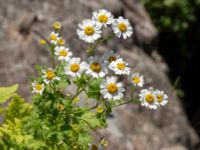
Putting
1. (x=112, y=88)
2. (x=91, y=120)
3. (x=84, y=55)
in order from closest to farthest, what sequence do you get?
(x=112, y=88) → (x=91, y=120) → (x=84, y=55)

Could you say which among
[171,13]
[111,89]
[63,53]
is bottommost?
[111,89]

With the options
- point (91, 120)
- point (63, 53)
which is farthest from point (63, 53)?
point (91, 120)

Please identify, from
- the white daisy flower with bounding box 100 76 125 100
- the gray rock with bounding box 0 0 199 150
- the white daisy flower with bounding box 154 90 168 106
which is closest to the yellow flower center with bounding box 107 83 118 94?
the white daisy flower with bounding box 100 76 125 100

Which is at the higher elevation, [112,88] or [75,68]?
[75,68]

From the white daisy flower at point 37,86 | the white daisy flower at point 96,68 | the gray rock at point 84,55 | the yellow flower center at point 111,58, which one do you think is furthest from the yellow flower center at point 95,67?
the gray rock at point 84,55

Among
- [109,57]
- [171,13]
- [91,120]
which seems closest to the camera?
[109,57]

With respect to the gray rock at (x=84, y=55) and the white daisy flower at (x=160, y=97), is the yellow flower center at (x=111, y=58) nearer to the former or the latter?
the white daisy flower at (x=160, y=97)

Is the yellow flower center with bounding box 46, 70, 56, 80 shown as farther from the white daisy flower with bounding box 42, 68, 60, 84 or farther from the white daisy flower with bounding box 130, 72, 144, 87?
the white daisy flower with bounding box 130, 72, 144, 87

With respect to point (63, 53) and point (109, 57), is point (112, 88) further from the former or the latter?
point (63, 53)
